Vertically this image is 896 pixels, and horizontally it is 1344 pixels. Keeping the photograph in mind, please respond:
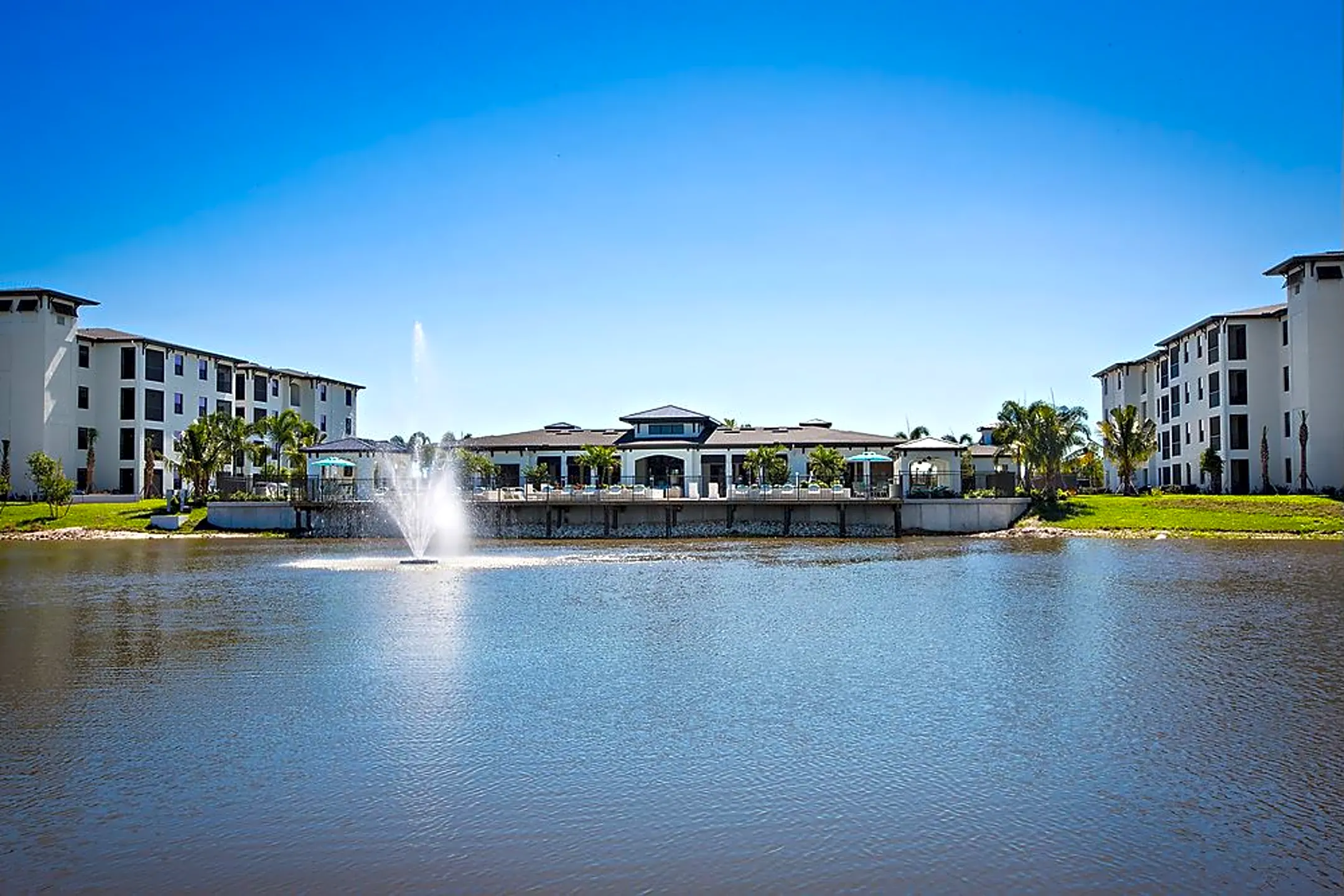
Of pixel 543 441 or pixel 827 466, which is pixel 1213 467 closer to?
pixel 827 466

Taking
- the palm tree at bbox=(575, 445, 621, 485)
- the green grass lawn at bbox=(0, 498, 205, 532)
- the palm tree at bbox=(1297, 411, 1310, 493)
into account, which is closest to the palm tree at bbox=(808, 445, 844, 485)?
the palm tree at bbox=(575, 445, 621, 485)

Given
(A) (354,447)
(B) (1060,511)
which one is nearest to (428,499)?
(A) (354,447)

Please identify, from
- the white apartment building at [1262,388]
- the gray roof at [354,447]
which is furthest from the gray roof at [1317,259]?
the gray roof at [354,447]

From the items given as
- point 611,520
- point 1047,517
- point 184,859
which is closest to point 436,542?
point 611,520

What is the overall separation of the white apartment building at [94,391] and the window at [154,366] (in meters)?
0.06

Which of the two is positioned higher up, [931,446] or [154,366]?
[154,366]

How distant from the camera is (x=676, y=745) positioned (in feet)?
43.8

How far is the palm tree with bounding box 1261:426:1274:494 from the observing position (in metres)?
60.3

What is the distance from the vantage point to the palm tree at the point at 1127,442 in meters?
66.2

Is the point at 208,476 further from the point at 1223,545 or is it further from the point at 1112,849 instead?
the point at 1112,849

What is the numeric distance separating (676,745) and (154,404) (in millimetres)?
72178

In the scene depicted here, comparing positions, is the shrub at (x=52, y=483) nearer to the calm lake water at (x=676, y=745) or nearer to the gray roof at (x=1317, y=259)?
the calm lake water at (x=676, y=745)

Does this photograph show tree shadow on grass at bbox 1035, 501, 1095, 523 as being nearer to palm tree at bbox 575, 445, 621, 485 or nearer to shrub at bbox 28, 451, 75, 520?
palm tree at bbox 575, 445, 621, 485

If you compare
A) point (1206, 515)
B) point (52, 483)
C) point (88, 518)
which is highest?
point (52, 483)
